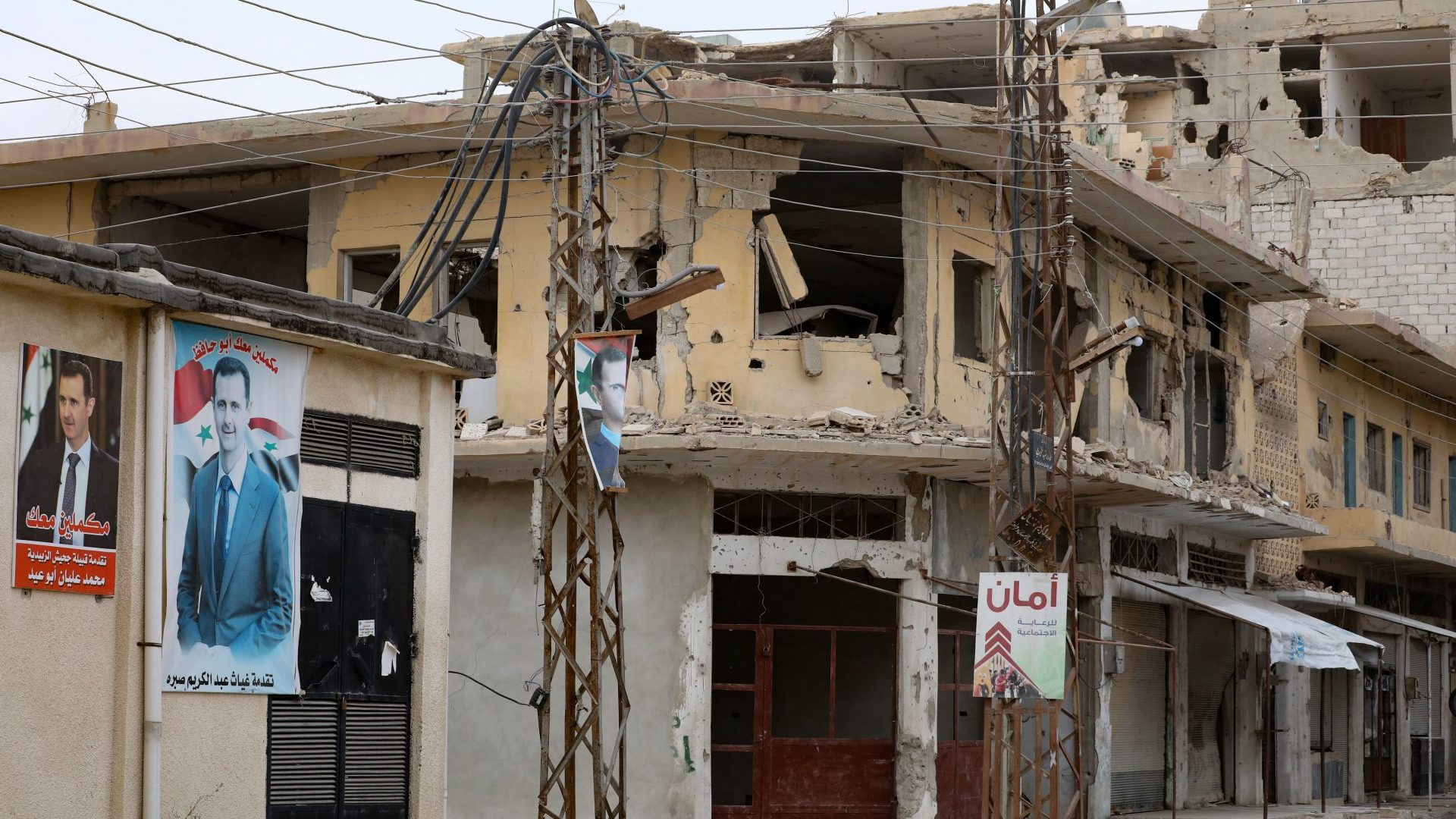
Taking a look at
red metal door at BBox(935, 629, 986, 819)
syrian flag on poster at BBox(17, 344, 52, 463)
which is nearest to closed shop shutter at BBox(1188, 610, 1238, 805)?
red metal door at BBox(935, 629, 986, 819)

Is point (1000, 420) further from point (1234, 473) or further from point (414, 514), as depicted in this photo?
point (1234, 473)

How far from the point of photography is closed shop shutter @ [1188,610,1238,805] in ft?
79.1

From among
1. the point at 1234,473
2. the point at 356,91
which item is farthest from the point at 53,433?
the point at 1234,473

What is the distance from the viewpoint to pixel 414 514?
1173 centimetres

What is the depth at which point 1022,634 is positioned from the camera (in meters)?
13.9

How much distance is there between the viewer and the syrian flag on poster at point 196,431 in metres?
10.1

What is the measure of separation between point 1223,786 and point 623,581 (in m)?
11.1

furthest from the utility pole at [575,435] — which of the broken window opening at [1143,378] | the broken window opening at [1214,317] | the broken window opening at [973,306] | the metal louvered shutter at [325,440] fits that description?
the broken window opening at [1214,317]

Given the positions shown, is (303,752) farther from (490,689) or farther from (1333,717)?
(1333,717)

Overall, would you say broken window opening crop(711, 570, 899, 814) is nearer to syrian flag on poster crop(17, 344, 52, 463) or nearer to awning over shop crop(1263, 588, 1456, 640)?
awning over shop crop(1263, 588, 1456, 640)

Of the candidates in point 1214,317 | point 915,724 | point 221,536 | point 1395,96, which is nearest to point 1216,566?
point 1214,317

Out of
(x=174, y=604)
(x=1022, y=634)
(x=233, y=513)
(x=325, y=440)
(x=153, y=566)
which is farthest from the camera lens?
(x=1022, y=634)

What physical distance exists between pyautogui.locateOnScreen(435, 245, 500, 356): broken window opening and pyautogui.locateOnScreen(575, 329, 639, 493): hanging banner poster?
5.66m

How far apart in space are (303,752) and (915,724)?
26.7ft
